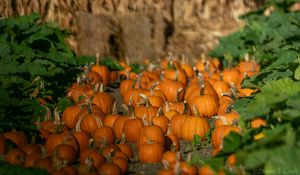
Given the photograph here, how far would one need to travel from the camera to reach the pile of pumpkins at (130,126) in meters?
5.46

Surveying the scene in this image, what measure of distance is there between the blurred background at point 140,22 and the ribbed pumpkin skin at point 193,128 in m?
3.83

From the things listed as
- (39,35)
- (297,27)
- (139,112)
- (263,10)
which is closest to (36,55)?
(39,35)

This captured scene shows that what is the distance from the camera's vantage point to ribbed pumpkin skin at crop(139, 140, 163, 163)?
5.78 metres

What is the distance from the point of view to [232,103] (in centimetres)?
714

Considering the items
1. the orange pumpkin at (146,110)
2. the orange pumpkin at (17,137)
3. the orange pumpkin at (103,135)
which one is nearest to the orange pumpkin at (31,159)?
the orange pumpkin at (17,137)

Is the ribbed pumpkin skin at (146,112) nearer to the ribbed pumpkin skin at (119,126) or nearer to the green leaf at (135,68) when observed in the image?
the ribbed pumpkin skin at (119,126)

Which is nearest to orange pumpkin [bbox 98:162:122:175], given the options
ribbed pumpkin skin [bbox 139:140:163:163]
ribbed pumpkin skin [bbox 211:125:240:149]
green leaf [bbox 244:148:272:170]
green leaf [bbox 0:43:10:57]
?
ribbed pumpkin skin [bbox 139:140:163:163]

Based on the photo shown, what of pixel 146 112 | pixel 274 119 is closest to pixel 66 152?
pixel 146 112

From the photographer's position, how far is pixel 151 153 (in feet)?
19.0

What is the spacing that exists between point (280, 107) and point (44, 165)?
1.95 metres

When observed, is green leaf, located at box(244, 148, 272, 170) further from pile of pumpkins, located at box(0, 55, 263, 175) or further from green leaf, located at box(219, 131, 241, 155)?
pile of pumpkins, located at box(0, 55, 263, 175)

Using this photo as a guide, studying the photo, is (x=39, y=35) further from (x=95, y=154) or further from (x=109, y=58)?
(x=95, y=154)

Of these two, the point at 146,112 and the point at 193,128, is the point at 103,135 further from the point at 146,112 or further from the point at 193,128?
the point at 193,128

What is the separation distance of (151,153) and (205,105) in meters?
1.82
